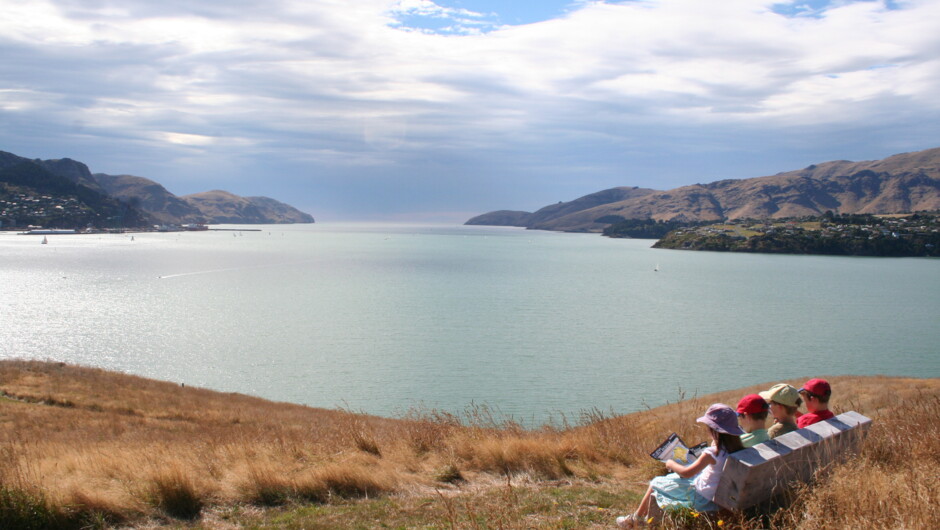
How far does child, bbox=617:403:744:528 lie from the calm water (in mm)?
10463

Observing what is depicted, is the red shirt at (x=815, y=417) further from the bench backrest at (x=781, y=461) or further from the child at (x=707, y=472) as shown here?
the child at (x=707, y=472)

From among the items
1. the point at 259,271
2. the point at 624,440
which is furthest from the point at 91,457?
the point at 259,271

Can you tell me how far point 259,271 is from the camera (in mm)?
99062

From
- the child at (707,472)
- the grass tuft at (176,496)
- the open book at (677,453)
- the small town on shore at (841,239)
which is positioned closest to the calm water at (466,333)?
the open book at (677,453)

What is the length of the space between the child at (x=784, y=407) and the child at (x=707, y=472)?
4.28ft

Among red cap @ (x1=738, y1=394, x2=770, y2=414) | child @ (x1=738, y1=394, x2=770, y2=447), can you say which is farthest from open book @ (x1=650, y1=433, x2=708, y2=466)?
red cap @ (x1=738, y1=394, x2=770, y2=414)

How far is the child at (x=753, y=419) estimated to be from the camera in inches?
245

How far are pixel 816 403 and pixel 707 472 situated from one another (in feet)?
8.76

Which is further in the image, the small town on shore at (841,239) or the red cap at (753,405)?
the small town on shore at (841,239)

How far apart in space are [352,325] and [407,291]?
24522 millimetres

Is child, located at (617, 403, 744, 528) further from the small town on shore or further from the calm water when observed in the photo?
the small town on shore

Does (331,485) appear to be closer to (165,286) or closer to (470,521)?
(470,521)

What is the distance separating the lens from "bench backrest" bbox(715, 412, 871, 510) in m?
5.55

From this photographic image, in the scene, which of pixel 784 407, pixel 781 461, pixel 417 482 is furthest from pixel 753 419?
pixel 417 482
